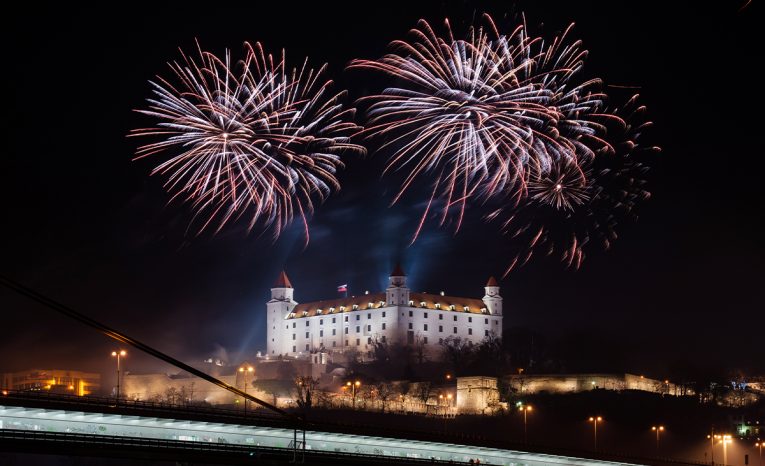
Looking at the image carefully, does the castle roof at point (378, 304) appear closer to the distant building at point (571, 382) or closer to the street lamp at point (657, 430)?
the distant building at point (571, 382)

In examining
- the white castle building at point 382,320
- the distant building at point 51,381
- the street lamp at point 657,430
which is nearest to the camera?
the street lamp at point 657,430

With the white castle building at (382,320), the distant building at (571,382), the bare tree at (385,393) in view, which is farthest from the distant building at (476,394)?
the white castle building at (382,320)

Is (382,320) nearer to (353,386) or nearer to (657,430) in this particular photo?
(353,386)

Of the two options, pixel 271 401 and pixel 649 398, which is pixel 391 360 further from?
pixel 649 398

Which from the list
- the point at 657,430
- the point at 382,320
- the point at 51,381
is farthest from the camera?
the point at 382,320

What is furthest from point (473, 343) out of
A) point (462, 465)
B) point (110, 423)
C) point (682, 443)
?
point (110, 423)

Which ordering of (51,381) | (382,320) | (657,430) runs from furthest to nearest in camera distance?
(382,320), (51,381), (657,430)

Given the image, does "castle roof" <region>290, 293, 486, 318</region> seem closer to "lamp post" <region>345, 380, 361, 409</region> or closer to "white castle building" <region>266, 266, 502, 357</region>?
"white castle building" <region>266, 266, 502, 357</region>

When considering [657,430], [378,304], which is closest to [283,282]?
[378,304]
